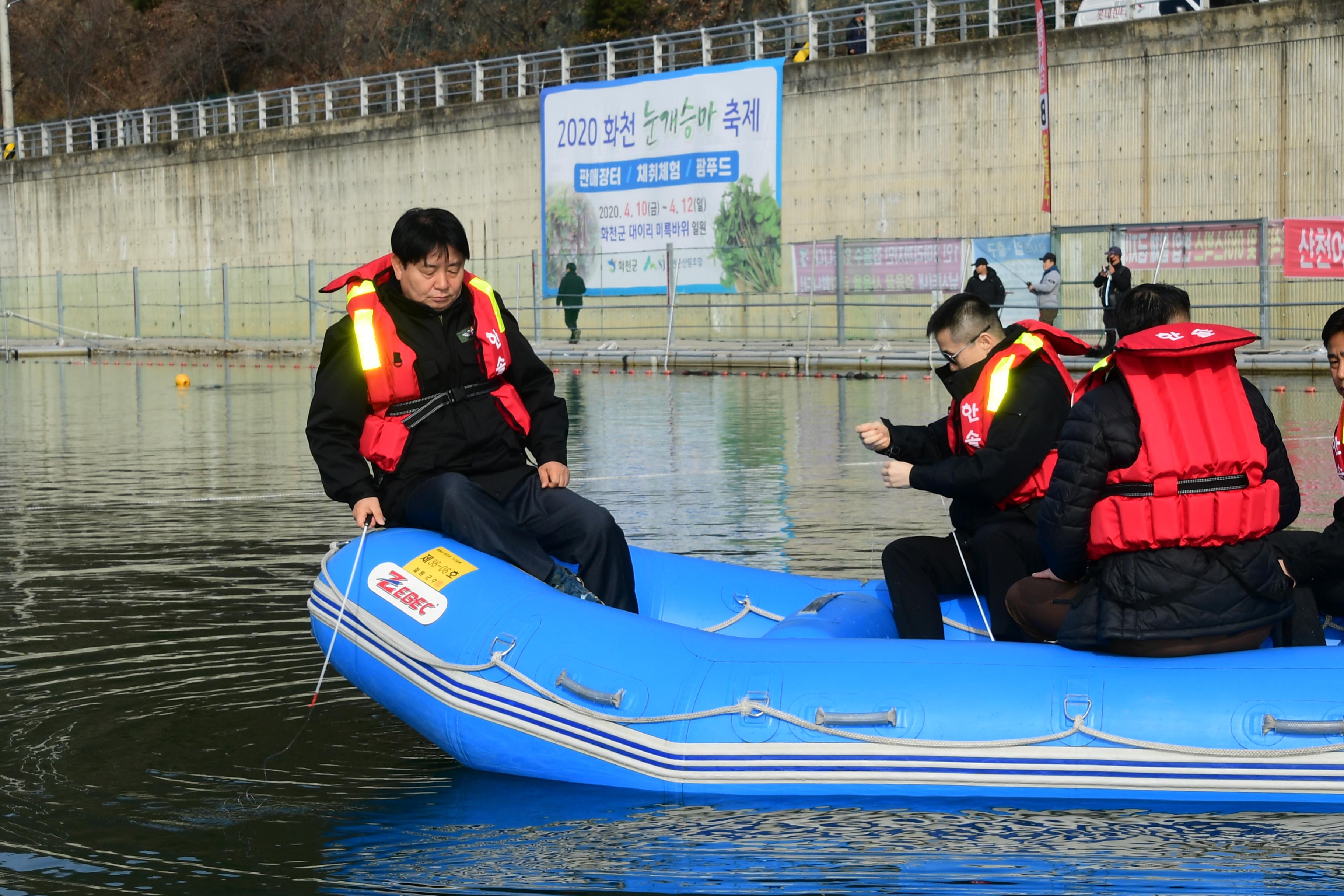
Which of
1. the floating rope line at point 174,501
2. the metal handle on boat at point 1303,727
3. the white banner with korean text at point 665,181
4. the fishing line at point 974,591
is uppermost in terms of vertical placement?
the white banner with korean text at point 665,181

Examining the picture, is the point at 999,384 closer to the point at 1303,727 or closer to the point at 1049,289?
the point at 1303,727

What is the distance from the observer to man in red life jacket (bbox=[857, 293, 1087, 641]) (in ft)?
17.4

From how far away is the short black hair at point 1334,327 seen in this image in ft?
16.3

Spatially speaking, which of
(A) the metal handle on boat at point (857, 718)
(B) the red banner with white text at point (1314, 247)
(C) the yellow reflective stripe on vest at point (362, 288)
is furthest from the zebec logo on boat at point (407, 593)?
(B) the red banner with white text at point (1314, 247)

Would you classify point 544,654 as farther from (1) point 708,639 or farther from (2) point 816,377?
(2) point 816,377

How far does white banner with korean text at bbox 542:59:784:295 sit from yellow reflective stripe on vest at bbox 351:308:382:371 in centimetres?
2199

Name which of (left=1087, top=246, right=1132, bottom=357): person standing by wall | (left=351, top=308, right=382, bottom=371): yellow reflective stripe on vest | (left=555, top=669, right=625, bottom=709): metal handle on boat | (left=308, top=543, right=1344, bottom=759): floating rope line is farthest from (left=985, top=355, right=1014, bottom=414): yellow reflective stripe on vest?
(left=1087, top=246, right=1132, bottom=357): person standing by wall

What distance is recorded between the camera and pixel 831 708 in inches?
181

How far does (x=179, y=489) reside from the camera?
1139 cm

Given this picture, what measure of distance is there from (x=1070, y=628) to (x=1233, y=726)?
19.0 inches

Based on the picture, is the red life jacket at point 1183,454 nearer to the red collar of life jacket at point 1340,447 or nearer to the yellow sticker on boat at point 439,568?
the red collar of life jacket at point 1340,447

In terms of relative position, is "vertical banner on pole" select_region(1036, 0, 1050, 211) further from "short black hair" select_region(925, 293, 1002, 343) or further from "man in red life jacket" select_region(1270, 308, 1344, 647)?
"man in red life jacket" select_region(1270, 308, 1344, 647)

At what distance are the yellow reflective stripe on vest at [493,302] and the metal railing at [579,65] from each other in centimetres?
2000

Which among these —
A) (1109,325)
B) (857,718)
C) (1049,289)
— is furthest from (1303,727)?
(1049,289)
